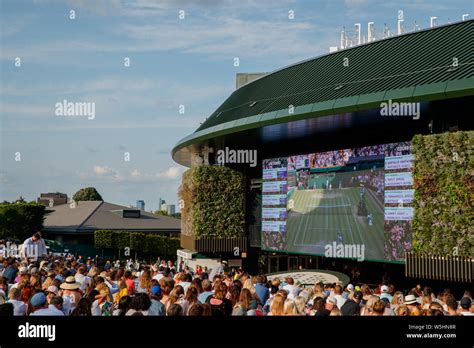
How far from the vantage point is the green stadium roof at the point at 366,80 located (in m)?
24.6

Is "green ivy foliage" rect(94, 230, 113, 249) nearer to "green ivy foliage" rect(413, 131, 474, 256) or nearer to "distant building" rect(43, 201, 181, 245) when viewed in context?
"distant building" rect(43, 201, 181, 245)

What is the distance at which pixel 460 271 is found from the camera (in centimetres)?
2362

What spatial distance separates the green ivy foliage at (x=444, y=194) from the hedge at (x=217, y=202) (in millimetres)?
16333

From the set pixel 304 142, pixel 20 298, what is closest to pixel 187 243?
pixel 304 142

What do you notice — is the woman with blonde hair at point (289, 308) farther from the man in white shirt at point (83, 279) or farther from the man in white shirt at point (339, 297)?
the man in white shirt at point (83, 279)

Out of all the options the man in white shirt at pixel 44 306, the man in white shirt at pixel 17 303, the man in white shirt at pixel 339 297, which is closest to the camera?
the man in white shirt at pixel 44 306

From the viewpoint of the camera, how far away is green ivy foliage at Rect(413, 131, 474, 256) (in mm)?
23797

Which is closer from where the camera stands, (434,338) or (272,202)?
(434,338)

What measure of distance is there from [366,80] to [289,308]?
19.8 meters

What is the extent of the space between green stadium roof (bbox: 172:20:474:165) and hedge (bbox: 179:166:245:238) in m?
3.02

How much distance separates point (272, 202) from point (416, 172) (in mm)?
13166

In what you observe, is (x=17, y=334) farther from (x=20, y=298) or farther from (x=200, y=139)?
(x=200, y=139)

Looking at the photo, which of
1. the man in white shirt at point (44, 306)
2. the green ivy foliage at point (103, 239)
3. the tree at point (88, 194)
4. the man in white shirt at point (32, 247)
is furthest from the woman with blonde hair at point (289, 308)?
the tree at point (88, 194)

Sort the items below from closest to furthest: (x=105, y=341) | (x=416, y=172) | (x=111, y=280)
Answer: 1. (x=105, y=341)
2. (x=111, y=280)
3. (x=416, y=172)
